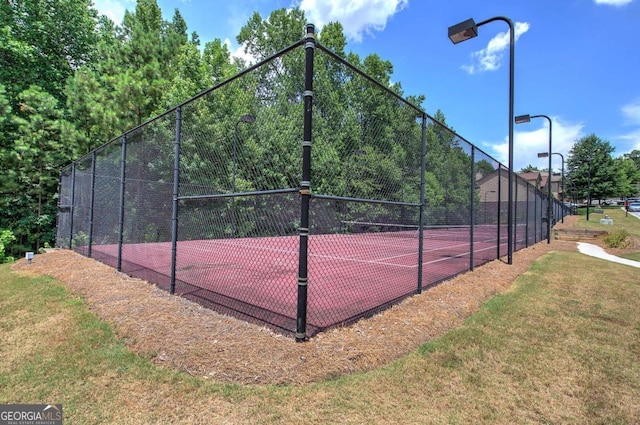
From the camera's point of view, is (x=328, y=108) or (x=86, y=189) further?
(x=86, y=189)

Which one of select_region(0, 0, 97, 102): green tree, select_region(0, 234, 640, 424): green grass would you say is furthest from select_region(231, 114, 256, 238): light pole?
select_region(0, 0, 97, 102): green tree

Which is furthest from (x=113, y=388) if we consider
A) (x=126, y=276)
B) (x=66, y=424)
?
(x=126, y=276)

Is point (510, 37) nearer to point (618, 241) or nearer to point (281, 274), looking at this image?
point (281, 274)

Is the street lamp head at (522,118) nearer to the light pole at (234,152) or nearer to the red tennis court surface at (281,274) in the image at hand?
the red tennis court surface at (281,274)

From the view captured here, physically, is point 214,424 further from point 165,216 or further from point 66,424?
point 165,216

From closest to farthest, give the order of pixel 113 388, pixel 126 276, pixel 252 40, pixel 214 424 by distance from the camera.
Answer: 1. pixel 214 424
2. pixel 113 388
3. pixel 126 276
4. pixel 252 40

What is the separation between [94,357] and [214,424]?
1.43 meters

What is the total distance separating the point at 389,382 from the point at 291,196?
2.61 meters

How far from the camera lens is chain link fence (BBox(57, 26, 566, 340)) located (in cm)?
351

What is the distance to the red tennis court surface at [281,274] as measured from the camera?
11.8 feet

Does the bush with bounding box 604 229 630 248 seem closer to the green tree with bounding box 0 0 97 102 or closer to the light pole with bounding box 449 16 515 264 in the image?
the light pole with bounding box 449 16 515 264

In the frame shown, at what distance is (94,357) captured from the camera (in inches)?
100

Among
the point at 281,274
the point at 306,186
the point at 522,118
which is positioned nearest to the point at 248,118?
the point at 306,186

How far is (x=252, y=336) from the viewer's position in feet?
9.10
